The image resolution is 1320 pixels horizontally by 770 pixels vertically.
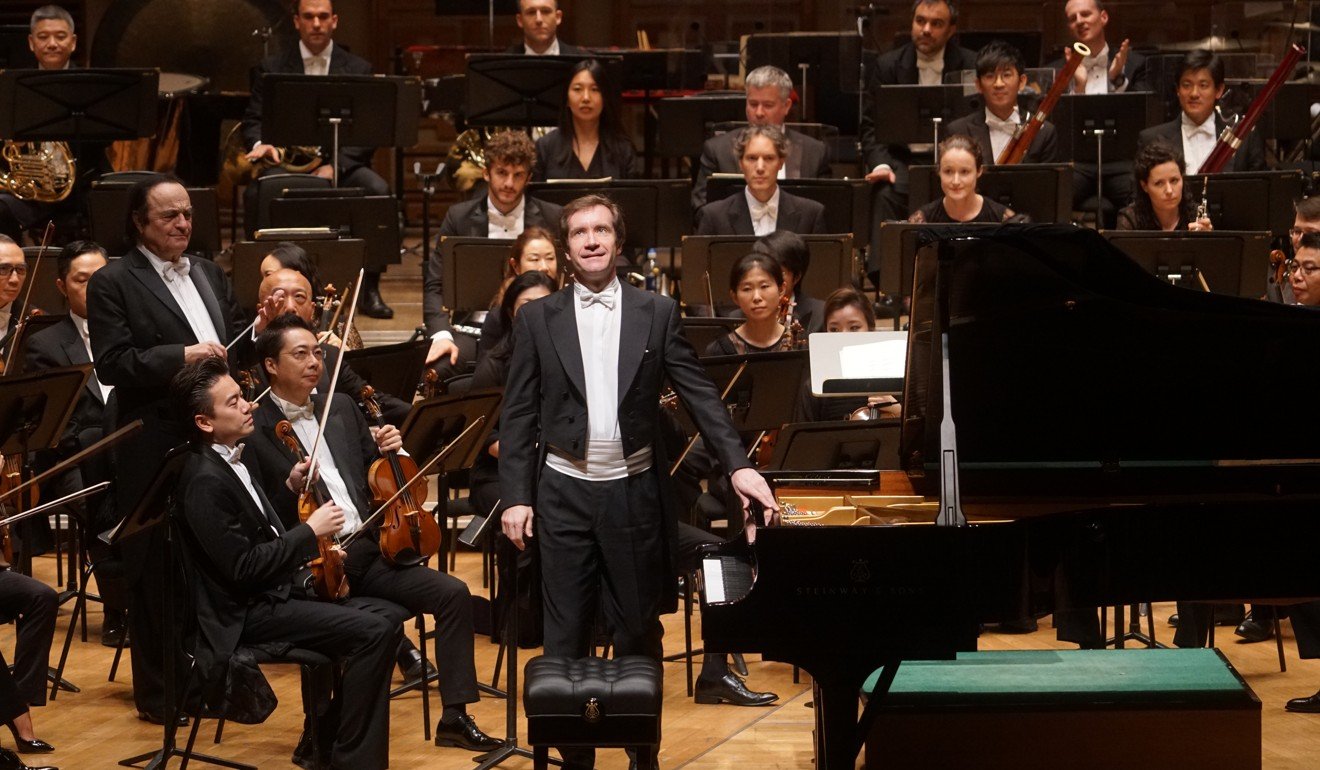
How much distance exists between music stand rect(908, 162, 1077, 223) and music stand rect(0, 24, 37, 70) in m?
4.58

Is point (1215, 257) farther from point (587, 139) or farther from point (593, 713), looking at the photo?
point (593, 713)

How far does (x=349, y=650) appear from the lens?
395 centimetres

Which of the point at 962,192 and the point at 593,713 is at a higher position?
the point at 962,192

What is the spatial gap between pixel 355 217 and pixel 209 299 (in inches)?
81.3

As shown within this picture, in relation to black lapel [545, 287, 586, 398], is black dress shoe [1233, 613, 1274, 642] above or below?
below

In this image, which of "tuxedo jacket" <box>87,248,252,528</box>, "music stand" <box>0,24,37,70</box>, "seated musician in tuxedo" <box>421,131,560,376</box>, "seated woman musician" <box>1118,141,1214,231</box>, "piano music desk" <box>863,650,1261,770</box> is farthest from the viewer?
"music stand" <box>0,24,37,70</box>

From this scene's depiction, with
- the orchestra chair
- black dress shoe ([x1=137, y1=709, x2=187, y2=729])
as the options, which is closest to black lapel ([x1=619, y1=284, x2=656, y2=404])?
black dress shoe ([x1=137, y1=709, x2=187, y2=729])

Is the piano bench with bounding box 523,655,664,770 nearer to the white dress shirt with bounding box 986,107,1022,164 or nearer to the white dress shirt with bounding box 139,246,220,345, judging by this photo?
the white dress shirt with bounding box 139,246,220,345

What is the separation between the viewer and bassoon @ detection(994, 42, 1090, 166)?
22.7ft

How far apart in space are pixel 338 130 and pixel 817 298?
2.32 meters

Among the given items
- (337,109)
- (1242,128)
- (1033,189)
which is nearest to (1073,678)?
(1033,189)

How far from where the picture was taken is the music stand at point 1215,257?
575 centimetres

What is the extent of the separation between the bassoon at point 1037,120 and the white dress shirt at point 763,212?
42.8 inches

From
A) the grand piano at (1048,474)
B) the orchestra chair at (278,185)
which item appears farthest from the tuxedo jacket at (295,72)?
the grand piano at (1048,474)
